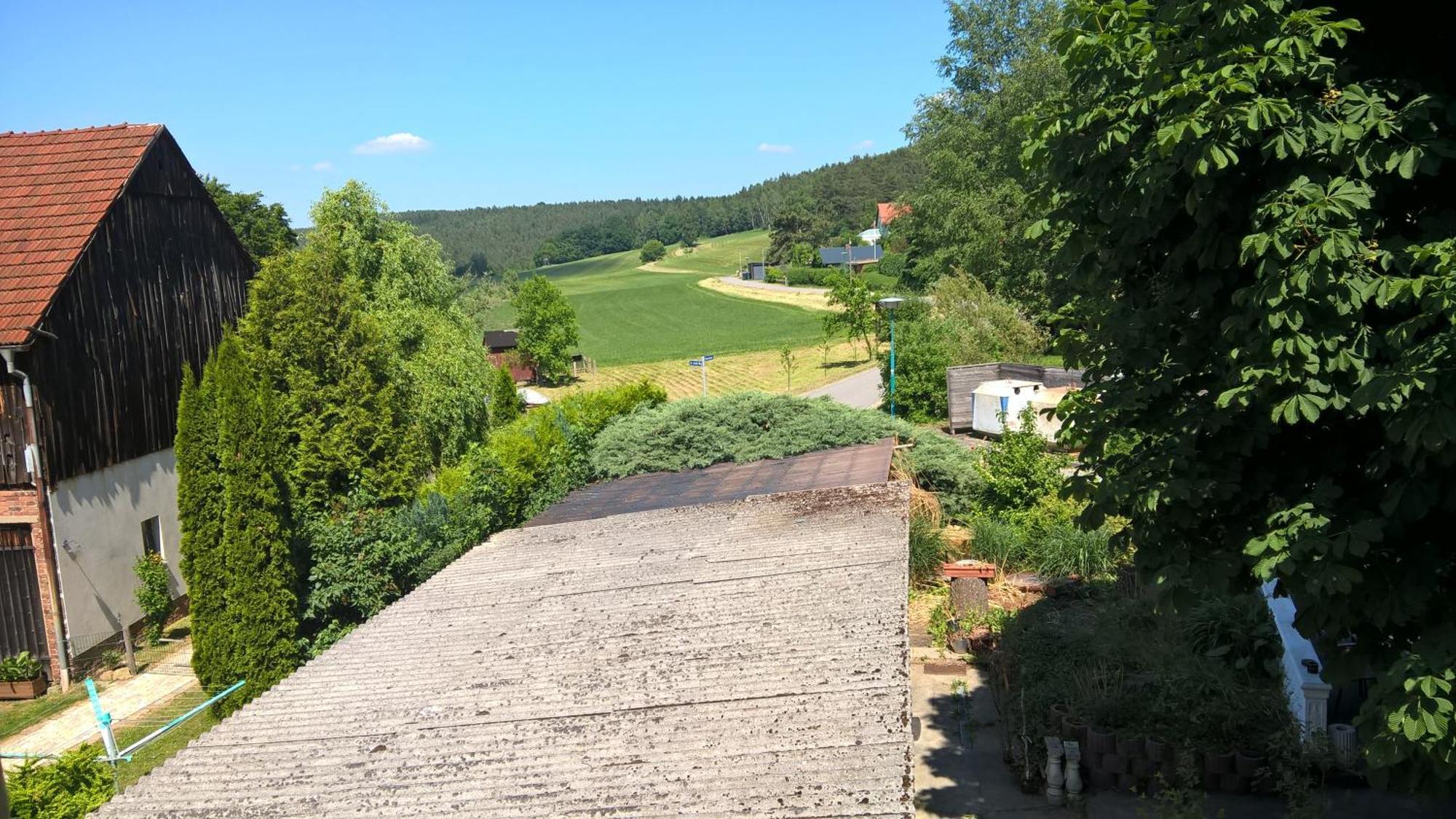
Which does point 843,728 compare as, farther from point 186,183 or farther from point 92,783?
point 186,183

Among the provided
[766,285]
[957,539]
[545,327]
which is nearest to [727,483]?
[957,539]

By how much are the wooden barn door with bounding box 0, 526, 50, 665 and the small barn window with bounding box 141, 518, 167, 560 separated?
272 centimetres

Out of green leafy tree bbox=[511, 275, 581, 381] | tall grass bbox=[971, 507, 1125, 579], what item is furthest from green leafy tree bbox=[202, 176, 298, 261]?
tall grass bbox=[971, 507, 1125, 579]

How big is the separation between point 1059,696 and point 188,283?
63.9 feet

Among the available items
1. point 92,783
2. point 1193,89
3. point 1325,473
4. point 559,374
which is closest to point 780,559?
point 1325,473

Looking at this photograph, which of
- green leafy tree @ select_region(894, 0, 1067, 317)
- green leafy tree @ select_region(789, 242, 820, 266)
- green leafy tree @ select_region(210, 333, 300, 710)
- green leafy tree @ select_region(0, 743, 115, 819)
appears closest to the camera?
green leafy tree @ select_region(0, 743, 115, 819)

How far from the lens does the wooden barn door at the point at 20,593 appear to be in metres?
17.0

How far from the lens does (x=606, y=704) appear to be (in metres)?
7.38

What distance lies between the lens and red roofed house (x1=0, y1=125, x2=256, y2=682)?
16.8 metres

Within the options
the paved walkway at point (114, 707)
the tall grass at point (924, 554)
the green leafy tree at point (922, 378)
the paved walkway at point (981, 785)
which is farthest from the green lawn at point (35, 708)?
the green leafy tree at point (922, 378)

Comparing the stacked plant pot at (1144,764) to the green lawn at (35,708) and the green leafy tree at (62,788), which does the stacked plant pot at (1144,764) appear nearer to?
the green leafy tree at (62,788)

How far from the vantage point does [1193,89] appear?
5.54 m

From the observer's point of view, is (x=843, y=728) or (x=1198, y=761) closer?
(x=843, y=728)

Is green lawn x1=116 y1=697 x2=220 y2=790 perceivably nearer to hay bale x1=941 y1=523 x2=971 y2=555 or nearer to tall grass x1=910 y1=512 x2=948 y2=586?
tall grass x1=910 y1=512 x2=948 y2=586
